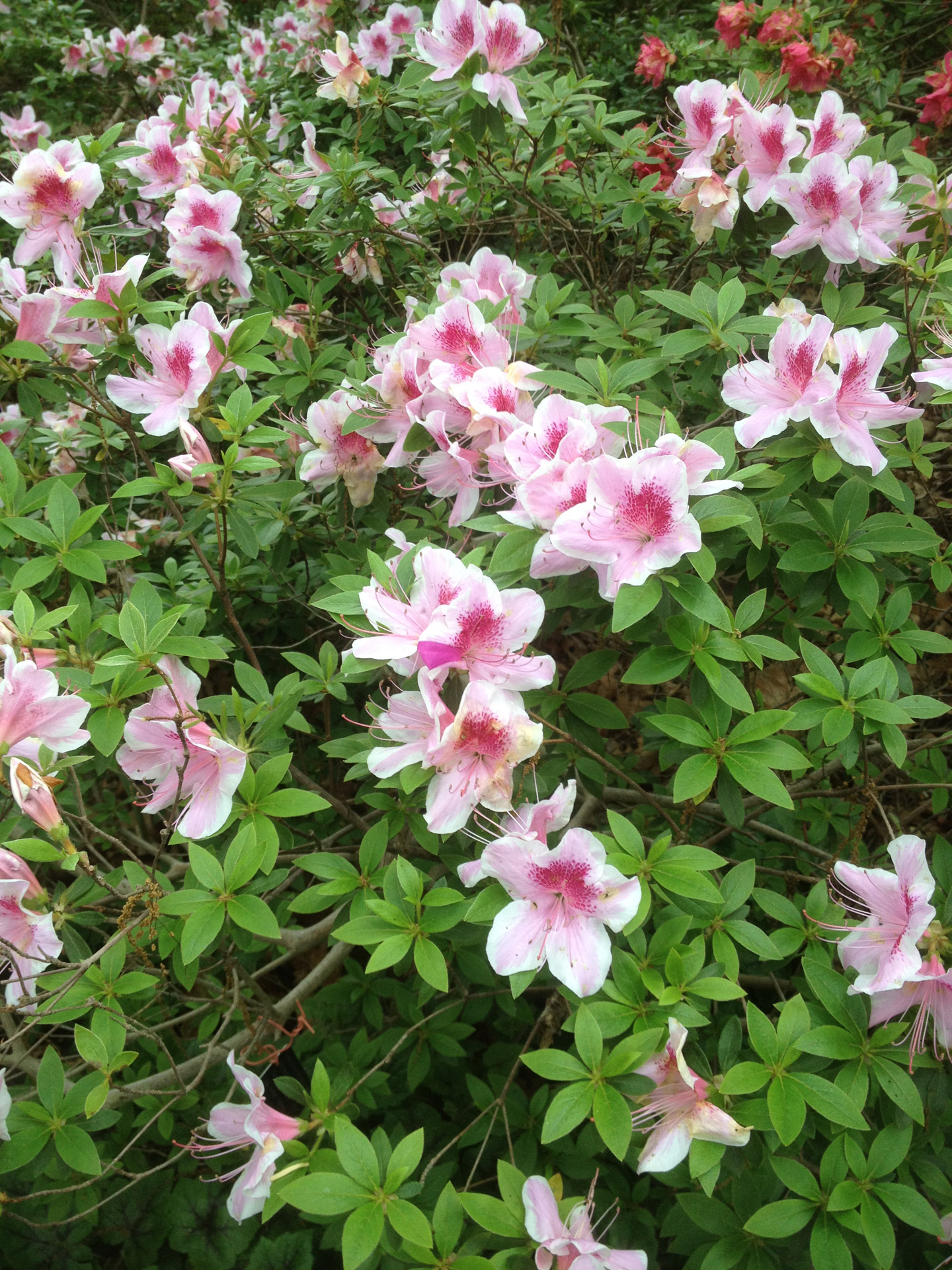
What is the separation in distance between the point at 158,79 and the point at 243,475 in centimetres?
292

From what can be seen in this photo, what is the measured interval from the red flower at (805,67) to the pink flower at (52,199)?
1853mm

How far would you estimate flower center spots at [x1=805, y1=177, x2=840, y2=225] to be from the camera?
1.69 m

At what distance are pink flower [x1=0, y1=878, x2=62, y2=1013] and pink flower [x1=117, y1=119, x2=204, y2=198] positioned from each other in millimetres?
1678

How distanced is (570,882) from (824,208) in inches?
53.2

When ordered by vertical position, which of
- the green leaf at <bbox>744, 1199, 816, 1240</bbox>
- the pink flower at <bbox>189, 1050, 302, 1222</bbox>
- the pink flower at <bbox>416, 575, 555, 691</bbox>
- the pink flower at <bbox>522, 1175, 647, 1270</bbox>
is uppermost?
the pink flower at <bbox>416, 575, 555, 691</bbox>

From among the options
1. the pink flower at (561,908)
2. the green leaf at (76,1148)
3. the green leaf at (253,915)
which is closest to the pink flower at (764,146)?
the pink flower at (561,908)

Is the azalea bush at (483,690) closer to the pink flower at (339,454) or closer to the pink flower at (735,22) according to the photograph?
the pink flower at (339,454)

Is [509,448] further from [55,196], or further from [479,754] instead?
[55,196]

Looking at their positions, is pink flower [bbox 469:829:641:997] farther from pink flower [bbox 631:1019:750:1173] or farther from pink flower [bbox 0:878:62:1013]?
pink flower [bbox 0:878:62:1013]

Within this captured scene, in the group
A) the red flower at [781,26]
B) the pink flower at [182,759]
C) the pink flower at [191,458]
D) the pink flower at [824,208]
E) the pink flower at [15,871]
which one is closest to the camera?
the pink flower at [15,871]

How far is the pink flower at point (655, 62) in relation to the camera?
3.01 metres

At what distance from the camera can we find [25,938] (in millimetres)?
1299

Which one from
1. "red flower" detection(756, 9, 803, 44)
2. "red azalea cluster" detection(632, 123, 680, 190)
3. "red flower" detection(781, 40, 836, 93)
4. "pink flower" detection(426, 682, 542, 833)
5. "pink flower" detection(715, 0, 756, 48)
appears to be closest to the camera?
"pink flower" detection(426, 682, 542, 833)

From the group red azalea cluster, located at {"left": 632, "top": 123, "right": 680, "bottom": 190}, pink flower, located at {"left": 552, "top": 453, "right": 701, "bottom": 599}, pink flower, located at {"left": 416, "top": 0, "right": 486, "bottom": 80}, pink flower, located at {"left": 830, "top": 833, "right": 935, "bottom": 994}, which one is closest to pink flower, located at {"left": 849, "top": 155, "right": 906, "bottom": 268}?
red azalea cluster, located at {"left": 632, "top": 123, "right": 680, "bottom": 190}
